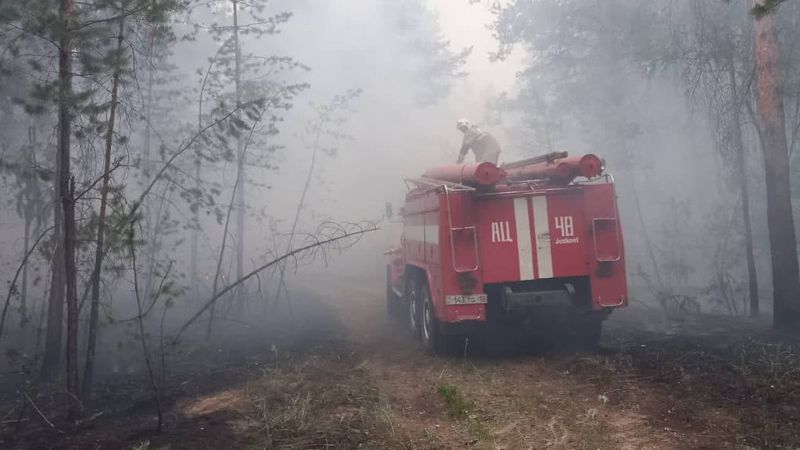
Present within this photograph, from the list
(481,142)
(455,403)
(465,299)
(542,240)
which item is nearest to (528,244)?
(542,240)

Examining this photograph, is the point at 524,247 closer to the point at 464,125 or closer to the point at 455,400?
the point at 455,400

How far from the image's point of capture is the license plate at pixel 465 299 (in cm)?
669

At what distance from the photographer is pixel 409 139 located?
35812mm

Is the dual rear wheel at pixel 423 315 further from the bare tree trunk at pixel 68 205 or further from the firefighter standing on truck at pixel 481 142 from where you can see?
the bare tree trunk at pixel 68 205

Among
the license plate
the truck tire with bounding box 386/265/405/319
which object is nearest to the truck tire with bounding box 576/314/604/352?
the license plate

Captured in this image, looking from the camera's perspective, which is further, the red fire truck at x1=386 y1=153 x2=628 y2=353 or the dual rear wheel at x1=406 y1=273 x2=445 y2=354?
the dual rear wheel at x1=406 y1=273 x2=445 y2=354

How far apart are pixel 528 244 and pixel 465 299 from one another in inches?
41.2

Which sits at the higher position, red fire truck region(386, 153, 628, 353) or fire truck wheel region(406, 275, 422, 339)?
red fire truck region(386, 153, 628, 353)

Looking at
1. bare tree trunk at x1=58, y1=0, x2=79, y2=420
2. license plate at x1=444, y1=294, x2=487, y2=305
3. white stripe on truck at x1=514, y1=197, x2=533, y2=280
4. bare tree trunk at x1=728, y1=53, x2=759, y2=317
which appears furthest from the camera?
bare tree trunk at x1=728, y1=53, x2=759, y2=317

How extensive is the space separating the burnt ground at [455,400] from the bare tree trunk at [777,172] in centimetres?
80

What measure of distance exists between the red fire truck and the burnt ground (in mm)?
769

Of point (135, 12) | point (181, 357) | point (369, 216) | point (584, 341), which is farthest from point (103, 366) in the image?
point (369, 216)

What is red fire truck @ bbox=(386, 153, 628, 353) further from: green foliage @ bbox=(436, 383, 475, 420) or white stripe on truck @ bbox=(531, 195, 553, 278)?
green foliage @ bbox=(436, 383, 475, 420)

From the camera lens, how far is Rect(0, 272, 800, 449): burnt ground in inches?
183
